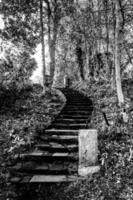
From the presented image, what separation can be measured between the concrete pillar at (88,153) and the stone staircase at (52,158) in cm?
23

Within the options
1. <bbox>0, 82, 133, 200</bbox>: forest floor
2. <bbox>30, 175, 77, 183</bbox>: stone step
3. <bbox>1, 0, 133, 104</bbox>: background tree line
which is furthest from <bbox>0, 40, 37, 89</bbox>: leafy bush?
<bbox>30, 175, 77, 183</bbox>: stone step

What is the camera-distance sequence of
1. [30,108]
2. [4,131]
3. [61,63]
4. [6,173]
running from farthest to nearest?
[61,63]
[30,108]
[4,131]
[6,173]

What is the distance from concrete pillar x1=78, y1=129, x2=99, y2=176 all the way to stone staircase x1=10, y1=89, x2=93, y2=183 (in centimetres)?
23

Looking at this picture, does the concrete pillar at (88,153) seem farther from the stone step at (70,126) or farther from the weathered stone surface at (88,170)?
the stone step at (70,126)

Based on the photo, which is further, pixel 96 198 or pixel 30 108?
pixel 30 108

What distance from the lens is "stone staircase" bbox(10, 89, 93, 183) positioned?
386 cm

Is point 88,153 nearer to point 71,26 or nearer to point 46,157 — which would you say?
point 46,157

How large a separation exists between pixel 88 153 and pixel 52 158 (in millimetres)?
1106

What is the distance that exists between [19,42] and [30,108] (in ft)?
25.1

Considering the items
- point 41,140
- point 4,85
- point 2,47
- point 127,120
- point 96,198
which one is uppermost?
point 2,47

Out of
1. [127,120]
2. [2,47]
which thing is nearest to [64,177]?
[127,120]

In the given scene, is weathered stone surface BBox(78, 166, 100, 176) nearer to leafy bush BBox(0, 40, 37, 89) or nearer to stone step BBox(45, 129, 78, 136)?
stone step BBox(45, 129, 78, 136)

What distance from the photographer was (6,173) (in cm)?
401

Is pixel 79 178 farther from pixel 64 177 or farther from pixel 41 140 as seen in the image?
pixel 41 140
